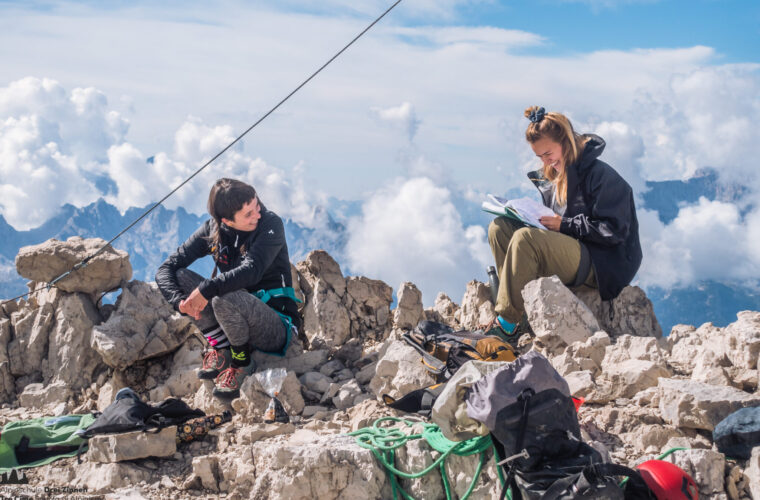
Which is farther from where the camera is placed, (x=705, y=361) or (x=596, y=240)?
(x=596, y=240)

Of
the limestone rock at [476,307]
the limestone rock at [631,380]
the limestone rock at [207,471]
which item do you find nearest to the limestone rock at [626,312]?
the limestone rock at [476,307]

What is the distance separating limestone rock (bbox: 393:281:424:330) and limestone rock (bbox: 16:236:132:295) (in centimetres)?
330

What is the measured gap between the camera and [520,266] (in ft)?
20.2

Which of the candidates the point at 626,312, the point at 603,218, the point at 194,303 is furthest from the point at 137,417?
the point at 626,312

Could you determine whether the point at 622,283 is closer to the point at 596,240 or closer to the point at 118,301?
the point at 596,240

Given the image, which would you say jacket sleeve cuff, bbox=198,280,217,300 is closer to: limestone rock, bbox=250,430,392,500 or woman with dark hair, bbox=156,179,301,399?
woman with dark hair, bbox=156,179,301,399

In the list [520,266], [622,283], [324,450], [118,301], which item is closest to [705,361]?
[622,283]

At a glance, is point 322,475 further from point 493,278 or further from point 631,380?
point 493,278

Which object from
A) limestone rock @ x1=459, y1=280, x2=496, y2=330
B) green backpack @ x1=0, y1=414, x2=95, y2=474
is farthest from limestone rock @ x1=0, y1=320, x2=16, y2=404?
limestone rock @ x1=459, y1=280, x2=496, y2=330

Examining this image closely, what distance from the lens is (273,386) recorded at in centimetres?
584

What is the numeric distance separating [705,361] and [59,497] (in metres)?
4.89

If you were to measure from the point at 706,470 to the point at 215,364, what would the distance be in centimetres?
429

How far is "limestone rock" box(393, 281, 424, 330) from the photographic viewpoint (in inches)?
320

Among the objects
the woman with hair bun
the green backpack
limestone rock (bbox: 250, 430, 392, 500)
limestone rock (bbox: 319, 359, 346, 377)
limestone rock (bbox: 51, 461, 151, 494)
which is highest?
the woman with hair bun
